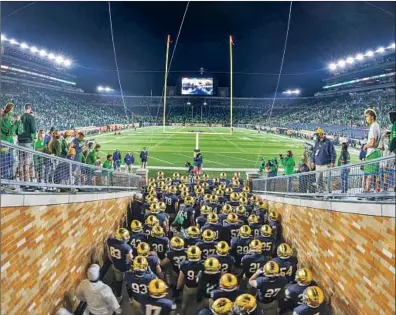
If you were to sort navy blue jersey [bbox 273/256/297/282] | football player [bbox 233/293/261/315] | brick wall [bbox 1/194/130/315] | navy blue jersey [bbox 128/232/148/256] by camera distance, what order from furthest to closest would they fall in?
1. navy blue jersey [bbox 128/232/148/256]
2. navy blue jersey [bbox 273/256/297/282]
3. brick wall [bbox 1/194/130/315]
4. football player [bbox 233/293/261/315]

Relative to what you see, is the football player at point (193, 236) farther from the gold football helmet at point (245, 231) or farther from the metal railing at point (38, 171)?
the metal railing at point (38, 171)

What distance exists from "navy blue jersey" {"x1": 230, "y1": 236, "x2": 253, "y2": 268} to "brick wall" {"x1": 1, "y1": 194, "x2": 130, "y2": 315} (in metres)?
2.52

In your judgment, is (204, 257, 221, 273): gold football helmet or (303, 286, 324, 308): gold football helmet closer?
(303, 286, 324, 308): gold football helmet

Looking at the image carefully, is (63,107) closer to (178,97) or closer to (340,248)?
(178,97)

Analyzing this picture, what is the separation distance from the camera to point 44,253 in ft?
15.9

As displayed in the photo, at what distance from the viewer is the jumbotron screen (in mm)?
58125

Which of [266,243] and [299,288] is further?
[266,243]

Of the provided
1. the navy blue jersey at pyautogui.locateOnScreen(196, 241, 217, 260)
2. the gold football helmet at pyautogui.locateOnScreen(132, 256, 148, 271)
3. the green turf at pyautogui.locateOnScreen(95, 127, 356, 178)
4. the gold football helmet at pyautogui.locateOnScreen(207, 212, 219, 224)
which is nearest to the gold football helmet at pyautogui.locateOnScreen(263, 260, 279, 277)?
the navy blue jersey at pyautogui.locateOnScreen(196, 241, 217, 260)

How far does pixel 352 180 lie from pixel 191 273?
112 inches

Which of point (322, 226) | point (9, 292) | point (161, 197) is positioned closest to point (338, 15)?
point (161, 197)

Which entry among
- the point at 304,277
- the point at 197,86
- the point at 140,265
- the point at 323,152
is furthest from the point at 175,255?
the point at 197,86

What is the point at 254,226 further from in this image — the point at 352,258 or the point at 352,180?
the point at 352,258

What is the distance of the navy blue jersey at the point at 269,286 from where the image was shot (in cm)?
494

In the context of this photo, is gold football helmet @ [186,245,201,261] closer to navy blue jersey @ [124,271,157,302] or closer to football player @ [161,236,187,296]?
football player @ [161,236,187,296]
